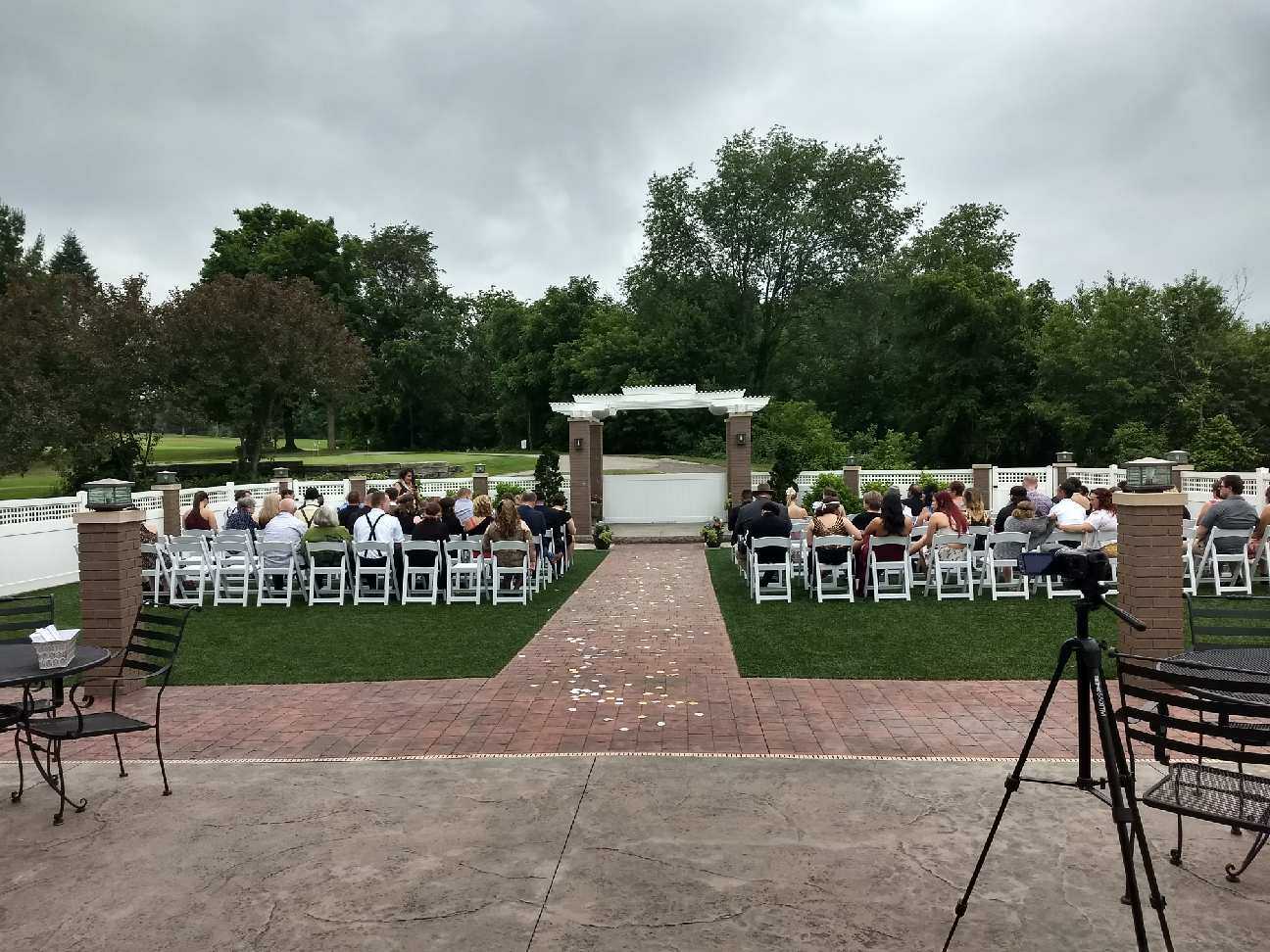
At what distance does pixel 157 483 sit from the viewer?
16.5 metres

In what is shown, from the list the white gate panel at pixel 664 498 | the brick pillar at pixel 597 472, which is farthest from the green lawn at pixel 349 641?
the white gate panel at pixel 664 498

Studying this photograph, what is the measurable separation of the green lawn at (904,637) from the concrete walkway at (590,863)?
98.7 inches

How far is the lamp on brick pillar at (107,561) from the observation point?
6.81 metres

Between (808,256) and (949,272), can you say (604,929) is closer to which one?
(949,272)

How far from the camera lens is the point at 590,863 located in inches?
149

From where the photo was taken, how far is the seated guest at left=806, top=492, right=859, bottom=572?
11.0 metres

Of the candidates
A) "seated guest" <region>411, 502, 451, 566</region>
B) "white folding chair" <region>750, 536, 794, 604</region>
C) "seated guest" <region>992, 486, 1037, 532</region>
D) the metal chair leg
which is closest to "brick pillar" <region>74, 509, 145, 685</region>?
"seated guest" <region>411, 502, 451, 566</region>

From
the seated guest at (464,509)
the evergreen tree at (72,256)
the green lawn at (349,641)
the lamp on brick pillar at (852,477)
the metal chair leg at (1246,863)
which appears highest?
the evergreen tree at (72,256)

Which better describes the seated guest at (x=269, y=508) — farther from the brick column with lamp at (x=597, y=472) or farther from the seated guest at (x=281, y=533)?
the brick column with lamp at (x=597, y=472)

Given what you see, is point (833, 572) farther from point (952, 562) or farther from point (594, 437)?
point (594, 437)

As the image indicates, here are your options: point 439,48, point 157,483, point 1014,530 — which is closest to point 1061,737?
point 1014,530

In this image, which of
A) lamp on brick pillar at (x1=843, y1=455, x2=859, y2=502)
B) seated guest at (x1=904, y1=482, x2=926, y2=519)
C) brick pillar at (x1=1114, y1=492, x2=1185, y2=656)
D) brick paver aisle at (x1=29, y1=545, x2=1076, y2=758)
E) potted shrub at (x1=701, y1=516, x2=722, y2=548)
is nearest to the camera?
brick paver aisle at (x1=29, y1=545, x2=1076, y2=758)

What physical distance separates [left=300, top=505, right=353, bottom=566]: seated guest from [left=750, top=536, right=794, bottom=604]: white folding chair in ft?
16.0

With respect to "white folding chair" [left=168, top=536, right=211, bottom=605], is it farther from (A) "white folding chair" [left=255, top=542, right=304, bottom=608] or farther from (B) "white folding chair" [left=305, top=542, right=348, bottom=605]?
(B) "white folding chair" [left=305, top=542, right=348, bottom=605]
